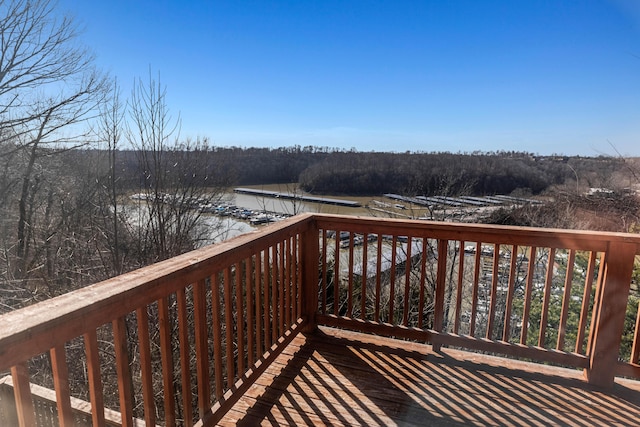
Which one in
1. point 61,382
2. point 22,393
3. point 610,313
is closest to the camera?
point 22,393

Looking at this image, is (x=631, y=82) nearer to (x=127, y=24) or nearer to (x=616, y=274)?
(x=616, y=274)

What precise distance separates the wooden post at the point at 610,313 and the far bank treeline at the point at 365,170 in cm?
660

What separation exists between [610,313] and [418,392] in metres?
1.30

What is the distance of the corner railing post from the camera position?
292 cm

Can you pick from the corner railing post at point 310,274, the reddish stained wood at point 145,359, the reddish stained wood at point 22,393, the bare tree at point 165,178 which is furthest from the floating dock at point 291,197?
the reddish stained wood at point 22,393

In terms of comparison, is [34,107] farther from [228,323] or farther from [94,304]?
[94,304]

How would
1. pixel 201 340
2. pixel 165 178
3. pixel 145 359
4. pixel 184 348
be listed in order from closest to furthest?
1. pixel 145 359
2. pixel 184 348
3. pixel 201 340
4. pixel 165 178

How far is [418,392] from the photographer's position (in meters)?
2.26

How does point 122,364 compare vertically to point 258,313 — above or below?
above

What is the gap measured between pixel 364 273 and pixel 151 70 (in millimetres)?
6503

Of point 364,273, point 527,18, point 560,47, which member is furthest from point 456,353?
point 560,47

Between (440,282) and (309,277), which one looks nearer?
(440,282)

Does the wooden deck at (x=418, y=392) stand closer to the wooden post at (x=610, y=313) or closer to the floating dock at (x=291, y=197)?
the wooden post at (x=610, y=313)

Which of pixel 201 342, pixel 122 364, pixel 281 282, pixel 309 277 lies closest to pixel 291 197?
pixel 309 277
